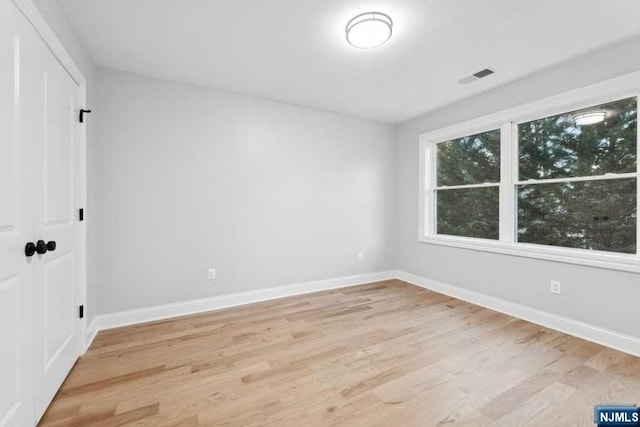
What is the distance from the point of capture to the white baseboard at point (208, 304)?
2713 mm

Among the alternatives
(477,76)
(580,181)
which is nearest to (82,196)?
(477,76)

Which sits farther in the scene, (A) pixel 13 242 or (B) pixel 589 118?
(B) pixel 589 118

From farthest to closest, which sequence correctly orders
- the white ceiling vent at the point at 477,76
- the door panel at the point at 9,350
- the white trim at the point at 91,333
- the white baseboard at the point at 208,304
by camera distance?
the white ceiling vent at the point at 477,76
the white baseboard at the point at 208,304
the white trim at the point at 91,333
the door panel at the point at 9,350

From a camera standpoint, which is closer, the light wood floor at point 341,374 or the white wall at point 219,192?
the light wood floor at point 341,374

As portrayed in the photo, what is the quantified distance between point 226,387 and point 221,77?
9.39 feet

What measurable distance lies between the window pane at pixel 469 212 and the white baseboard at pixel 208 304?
1.42 m

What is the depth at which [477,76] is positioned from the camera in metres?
2.94

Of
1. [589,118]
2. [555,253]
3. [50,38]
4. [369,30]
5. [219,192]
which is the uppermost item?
[369,30]

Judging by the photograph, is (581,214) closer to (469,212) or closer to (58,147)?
(469,212)

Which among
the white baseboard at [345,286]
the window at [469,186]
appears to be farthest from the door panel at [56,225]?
the window at [469,186]

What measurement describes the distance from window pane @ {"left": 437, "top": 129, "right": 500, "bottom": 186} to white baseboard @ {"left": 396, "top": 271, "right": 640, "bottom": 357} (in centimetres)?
145

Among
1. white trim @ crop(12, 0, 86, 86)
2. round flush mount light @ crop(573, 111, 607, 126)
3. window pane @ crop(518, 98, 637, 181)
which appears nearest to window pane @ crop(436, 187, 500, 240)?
window pane @ crop(518, 98, 637, 181)

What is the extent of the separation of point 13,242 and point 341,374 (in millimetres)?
2010

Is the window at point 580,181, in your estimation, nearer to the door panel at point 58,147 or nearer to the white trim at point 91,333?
the door panel at point 58,147
